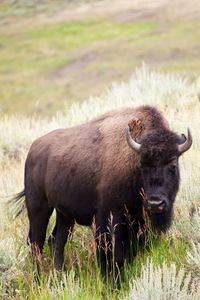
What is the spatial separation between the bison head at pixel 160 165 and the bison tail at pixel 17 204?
210cm

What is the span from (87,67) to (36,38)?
43.0 feet

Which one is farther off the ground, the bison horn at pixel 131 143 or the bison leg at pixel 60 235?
the bison horn at pixel 131 143

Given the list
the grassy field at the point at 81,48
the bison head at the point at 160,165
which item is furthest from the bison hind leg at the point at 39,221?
the grassy field at the point at 81,48

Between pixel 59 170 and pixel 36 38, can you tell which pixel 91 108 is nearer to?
pixel 59 170

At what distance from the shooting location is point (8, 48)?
51.3 meters

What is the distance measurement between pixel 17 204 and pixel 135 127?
2.13 meters

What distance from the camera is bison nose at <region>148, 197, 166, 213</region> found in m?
5.64

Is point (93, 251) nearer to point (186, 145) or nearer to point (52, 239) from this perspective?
point (186, 145)

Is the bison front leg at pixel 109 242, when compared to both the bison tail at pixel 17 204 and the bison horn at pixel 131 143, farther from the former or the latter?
the bison tail at pixel 17 204

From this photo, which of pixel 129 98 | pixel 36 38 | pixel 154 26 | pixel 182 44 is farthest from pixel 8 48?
pixel 129 98

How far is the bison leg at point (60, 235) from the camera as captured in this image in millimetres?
7043

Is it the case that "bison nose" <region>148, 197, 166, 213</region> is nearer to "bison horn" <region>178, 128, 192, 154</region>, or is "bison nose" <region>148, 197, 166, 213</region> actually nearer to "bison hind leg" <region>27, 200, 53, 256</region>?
"bison horn" <region>178, 128, 192, 154</region>

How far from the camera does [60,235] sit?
23.6ft

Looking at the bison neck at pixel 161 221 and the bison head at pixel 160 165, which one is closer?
the bison head at pixel 160 165
